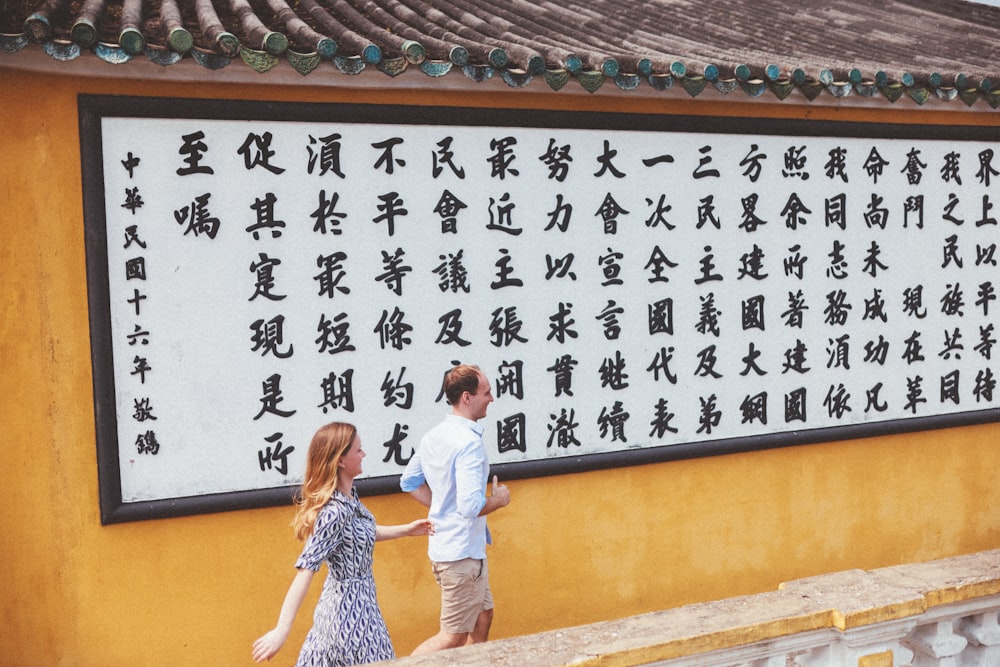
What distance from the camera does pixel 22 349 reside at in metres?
4.35

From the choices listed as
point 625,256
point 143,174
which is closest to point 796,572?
point 625,256

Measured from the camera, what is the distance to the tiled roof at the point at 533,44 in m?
3.94

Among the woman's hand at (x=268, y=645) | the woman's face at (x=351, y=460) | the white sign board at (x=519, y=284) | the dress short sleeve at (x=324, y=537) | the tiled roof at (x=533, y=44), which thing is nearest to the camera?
the woman's hand at (x=268, y=645)

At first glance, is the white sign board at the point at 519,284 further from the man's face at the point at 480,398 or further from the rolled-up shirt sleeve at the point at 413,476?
the man's face at the point at 480,398

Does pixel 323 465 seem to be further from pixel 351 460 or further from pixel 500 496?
pixel 500 496

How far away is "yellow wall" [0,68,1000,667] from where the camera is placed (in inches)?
171

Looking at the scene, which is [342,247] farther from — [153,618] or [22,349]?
[153,618]

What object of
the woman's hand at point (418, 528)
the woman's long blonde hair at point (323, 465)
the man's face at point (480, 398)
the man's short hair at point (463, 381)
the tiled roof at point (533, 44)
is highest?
the tiled roof at point (533, 44)

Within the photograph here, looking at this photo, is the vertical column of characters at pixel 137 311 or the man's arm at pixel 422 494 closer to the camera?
the vertical column of characters at pixel 137 311

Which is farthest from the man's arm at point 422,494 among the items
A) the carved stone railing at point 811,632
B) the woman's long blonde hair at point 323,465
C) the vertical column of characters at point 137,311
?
the carved stone railing at point 811,632

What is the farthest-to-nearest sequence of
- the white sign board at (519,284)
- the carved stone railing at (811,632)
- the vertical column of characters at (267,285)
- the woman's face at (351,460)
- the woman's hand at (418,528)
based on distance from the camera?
the vertical column of characters at (267,285) < the white sign board at (519,284) < the woman's hand at (418,528) < the woman's face at (351,460) < the carved stone railing at (811,632)

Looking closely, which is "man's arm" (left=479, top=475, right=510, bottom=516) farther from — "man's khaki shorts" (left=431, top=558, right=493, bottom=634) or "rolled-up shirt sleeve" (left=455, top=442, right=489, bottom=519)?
"man's khaki shorts" (left=431, top=558, right=493, bottom=634)

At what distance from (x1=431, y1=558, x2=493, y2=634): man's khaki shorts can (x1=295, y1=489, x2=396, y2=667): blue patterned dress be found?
71 centimetres

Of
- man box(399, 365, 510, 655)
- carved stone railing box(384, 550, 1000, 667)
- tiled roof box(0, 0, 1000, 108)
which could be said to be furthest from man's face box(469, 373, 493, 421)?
tiled roof box(0, 0, 1000, 108)
